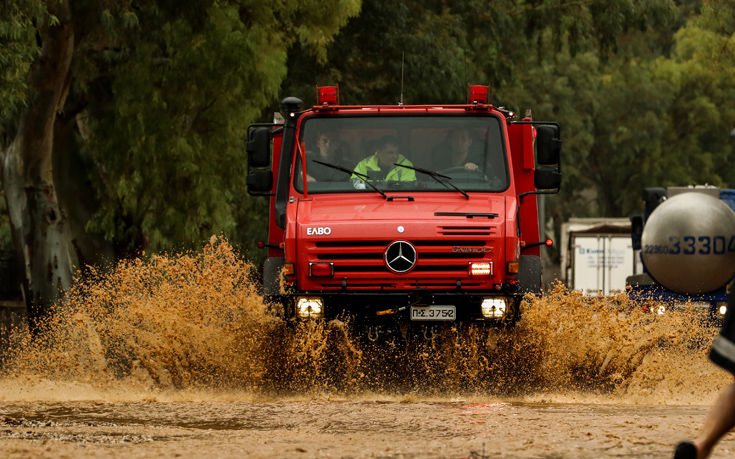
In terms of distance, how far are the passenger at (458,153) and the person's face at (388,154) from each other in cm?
36

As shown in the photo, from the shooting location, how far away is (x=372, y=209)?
1203 centimetres

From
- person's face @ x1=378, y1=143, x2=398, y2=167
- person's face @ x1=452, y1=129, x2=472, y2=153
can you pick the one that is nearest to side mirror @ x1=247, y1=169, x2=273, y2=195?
person's face @ x1=378, y1=143, x2=398, y2=167

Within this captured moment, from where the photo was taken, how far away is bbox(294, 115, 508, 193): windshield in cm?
1256

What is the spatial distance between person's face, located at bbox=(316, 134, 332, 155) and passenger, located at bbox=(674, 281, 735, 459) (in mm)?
6941

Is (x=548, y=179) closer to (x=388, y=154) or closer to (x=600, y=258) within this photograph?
(x=388, y=154)

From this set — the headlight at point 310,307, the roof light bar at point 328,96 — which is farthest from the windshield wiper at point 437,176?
the headlight at point 310,307

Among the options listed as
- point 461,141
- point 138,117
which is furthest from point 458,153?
point 138,117

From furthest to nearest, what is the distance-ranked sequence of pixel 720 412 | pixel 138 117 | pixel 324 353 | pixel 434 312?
pixel 138 117
pixel 324 353
pixel 434 312
pixel 720 412

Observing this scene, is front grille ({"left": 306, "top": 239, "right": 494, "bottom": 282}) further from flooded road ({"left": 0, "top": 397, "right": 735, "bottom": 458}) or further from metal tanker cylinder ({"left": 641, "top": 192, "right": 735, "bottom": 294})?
metal tanker cylinder ({"left": 641, "top": 192, "right": 735, "bottom": 294})

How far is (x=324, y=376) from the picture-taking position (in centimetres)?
1214

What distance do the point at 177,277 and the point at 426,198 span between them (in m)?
2.72

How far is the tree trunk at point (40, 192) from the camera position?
62.5 feet

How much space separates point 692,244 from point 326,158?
568 cm

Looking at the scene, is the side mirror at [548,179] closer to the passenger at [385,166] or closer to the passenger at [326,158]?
the passenger at [385,166]
